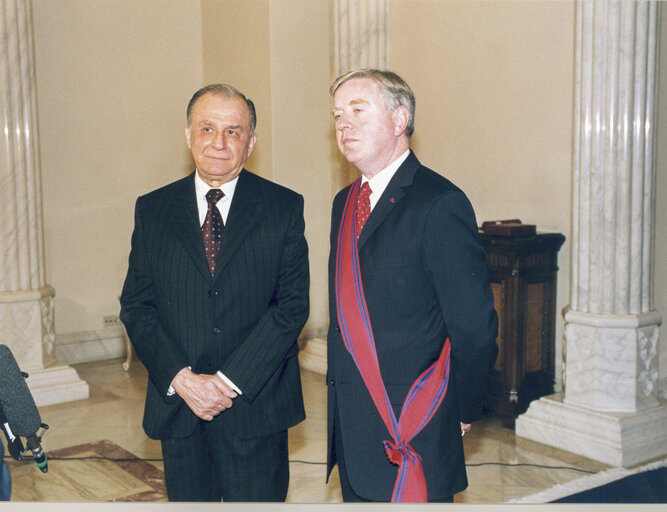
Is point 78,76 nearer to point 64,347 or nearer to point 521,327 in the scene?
point 64,347

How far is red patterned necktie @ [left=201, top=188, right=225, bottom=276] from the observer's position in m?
2.60

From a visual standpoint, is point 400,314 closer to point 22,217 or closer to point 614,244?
point 614,244

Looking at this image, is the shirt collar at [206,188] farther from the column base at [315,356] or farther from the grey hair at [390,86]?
the column base at [315,356]

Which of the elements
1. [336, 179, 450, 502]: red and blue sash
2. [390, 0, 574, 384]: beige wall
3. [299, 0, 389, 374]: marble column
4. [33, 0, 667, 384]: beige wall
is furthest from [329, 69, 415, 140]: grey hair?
[33, 0, 667, 384]: beige wall

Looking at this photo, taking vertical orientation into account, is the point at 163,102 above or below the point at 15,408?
above

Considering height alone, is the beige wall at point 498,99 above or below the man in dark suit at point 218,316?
above

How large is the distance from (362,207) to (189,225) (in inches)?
22.1

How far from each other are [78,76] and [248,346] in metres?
5.21

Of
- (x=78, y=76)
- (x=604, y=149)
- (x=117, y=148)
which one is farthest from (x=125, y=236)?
(x=604, y=149)

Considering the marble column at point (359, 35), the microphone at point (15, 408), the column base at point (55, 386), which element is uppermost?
the marble column at point (359, 35)

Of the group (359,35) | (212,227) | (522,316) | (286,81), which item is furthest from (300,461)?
(286,81)

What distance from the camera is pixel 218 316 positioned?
101 inches

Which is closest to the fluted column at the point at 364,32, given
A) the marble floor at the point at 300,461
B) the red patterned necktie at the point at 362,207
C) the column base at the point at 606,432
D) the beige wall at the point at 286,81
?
the beige wall at the point at 286,81

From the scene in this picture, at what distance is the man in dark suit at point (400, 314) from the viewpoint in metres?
2.27
